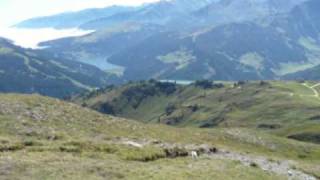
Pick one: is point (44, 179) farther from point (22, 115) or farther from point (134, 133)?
point (134, 133)

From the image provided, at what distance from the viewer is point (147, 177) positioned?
4716 centimetres

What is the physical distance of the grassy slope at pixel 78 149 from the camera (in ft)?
152

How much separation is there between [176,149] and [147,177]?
16067 millimetres

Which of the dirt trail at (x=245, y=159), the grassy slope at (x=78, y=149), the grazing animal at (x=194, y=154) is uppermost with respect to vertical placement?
the grassy slope at (x=78, y=149)

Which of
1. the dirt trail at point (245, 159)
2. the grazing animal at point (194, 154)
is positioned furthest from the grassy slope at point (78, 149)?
the dirt trail at point (245, 159)

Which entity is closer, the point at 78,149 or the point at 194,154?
the point at 78,149

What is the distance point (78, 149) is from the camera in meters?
55.7

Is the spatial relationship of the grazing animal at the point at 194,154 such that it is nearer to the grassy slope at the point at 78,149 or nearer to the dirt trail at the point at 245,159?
the dirt trail at the point at 245,159

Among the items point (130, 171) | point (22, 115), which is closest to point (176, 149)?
point (130, 171)

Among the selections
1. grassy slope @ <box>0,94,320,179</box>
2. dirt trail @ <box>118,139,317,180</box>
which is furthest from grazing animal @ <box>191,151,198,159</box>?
grassy slope @ <box>0,94,320,179</box>

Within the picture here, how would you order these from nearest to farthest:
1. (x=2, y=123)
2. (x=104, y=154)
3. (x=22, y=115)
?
1. (x=104, y=154)
2. (x=2, y=123)
3. (x=22, y=115)

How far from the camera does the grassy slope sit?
4628cm

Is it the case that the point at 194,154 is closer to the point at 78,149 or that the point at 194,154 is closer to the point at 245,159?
the point at 245,159

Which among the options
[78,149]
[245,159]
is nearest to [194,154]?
[245,159]
